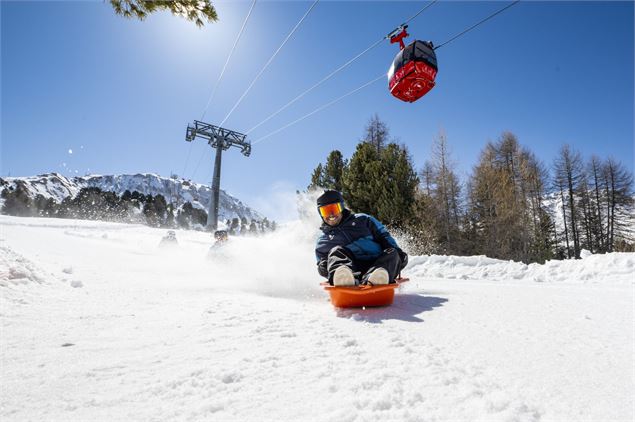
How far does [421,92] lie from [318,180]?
54.4 ft

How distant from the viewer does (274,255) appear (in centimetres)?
802

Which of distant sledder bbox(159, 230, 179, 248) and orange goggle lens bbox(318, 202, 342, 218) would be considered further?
distant sledder bbox(159, 230, 179, 248)

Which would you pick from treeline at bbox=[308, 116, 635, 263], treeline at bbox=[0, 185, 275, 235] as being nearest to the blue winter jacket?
treeline at bbox=[308, 116, 635, 263]

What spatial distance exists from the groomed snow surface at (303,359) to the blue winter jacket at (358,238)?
0.92m

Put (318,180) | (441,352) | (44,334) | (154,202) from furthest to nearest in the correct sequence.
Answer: (154,202) → (318,180) → (44,334) → (441,352)

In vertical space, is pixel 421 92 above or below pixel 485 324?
above

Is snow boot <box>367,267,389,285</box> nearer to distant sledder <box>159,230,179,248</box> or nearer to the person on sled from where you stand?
the person on sled

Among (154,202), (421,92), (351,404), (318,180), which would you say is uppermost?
(154,202)

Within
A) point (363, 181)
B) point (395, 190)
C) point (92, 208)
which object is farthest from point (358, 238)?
point (92, 208)

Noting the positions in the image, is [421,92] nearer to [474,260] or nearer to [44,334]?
[474,260]

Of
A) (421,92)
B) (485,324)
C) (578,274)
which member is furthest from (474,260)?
(485,324)

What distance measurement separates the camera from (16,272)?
3.10m

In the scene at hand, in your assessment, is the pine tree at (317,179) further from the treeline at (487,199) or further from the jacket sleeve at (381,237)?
the jacket sleeve at (381,237)

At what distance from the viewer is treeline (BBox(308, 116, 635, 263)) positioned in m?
16.7
